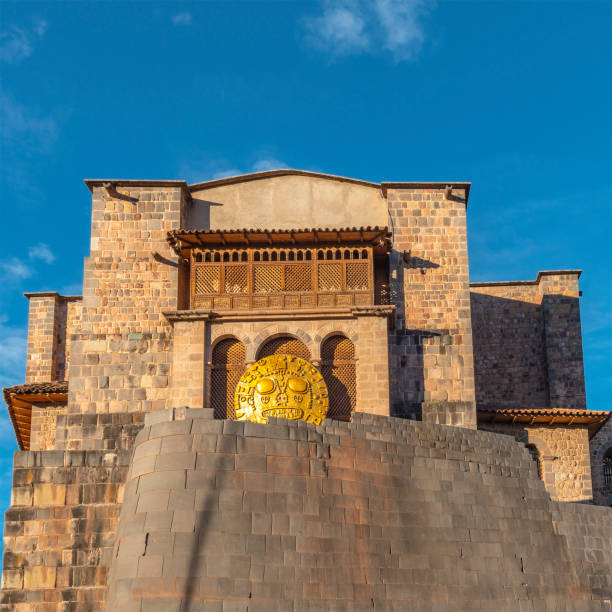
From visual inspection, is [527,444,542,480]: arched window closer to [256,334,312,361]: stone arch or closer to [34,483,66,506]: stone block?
[256,334,312,361]: stone arch

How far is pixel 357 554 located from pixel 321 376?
25.6 ft

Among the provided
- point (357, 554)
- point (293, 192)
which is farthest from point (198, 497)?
point (293, 192)

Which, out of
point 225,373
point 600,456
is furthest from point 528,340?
point 225,373

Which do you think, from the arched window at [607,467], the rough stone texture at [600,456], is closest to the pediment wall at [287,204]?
the rough stone texture at [600,456]

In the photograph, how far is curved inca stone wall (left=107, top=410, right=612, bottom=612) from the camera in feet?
60.4

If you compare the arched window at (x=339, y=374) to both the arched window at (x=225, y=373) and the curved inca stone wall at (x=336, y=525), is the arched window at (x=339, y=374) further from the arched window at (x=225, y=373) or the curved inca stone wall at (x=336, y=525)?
the curved inca stone wall at (x=336, y=525)

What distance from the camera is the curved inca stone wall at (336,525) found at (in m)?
18.4

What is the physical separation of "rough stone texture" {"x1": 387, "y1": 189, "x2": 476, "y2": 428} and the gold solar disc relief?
2296mm

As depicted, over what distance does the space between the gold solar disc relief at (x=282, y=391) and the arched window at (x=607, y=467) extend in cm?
1403

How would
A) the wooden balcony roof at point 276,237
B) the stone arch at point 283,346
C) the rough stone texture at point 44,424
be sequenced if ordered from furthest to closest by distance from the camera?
the rough stone texture at point 44,424 → the wooden balcony roof at point 276,237 → the stone arch at point 283,346

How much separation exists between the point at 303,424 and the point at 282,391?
20.8 ft

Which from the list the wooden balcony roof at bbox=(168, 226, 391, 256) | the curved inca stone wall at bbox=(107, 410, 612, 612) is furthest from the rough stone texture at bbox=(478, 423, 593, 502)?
the wooden balcony roof at bbox=(168, 226, 391, 256)

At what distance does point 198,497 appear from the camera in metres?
18.8

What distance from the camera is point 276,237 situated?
1108 inches
